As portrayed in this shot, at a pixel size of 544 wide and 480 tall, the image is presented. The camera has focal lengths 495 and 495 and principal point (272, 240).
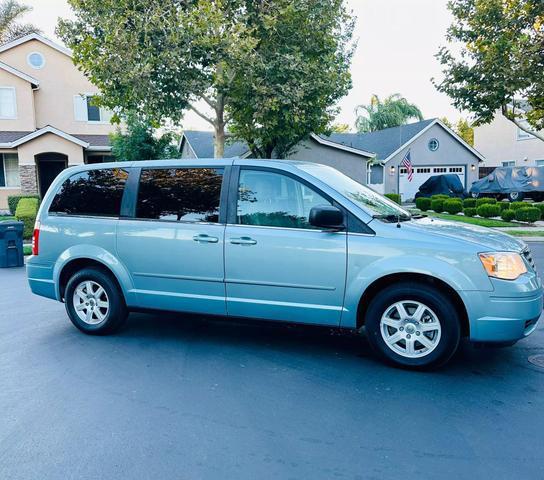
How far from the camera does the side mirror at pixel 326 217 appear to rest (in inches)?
178

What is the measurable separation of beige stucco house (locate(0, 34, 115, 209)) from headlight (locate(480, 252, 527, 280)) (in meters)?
21.2

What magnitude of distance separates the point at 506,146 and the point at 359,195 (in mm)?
Answer: 36100

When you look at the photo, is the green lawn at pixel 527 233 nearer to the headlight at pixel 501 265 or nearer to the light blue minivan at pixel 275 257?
the light blue minivan at pixel 275 257

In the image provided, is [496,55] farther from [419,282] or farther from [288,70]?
[419,282]

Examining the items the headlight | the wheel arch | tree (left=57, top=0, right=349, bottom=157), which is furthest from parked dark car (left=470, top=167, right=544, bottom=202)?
the wheel arch

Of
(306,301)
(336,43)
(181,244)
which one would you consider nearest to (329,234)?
(306,301)

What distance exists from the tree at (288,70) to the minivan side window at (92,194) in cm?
1060

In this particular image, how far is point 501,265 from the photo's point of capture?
14.1 ft

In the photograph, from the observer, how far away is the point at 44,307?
23.3 feet

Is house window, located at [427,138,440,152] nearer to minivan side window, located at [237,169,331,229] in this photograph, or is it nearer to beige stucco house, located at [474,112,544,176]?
beige stucco house, located at [474,112,544,176]

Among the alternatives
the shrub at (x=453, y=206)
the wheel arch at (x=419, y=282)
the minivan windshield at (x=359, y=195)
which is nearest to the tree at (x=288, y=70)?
the shrub at (x=453, y=206)

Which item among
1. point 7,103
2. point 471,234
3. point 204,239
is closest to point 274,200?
point 204,239

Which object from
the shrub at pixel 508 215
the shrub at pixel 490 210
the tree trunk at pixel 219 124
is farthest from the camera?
the shrub at pixel 490 210

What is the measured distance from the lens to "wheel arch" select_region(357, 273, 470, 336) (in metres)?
4.43
